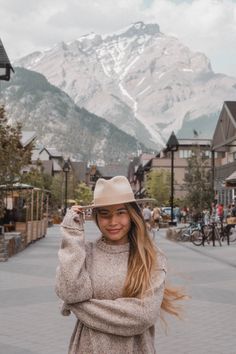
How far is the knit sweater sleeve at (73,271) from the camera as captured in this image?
9.73 ft

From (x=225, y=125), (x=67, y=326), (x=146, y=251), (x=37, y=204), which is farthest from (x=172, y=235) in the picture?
(x=225, y=125)

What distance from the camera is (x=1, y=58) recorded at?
103 feet

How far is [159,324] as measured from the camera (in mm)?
9148

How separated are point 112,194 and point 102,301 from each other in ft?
1.57

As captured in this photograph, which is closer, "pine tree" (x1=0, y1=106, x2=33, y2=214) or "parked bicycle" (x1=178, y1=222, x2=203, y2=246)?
"pine tree" (x1=0, y1=106, x2=33, y2=214)

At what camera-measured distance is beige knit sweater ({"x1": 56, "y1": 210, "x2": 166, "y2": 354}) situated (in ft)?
9.63

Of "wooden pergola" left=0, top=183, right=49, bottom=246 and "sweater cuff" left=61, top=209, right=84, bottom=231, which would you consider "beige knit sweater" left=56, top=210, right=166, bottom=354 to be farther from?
"wooden pergola" left=0, top=183, right=49, bottom=246

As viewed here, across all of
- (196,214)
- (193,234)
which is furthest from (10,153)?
(196,214)

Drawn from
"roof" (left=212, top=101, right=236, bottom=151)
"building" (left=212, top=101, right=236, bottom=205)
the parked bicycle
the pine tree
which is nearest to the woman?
the pine tree

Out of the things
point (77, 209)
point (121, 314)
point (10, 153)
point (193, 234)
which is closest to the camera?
point (121, 314)

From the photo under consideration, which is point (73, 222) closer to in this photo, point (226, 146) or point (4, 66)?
point (4, 66)

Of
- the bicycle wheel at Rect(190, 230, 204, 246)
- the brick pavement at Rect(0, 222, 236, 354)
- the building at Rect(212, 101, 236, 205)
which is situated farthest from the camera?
the building at Rect(212, 101, 236, 205)

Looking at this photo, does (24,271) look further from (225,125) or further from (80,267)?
(225,125)

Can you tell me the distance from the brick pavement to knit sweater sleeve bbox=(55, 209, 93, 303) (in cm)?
447
